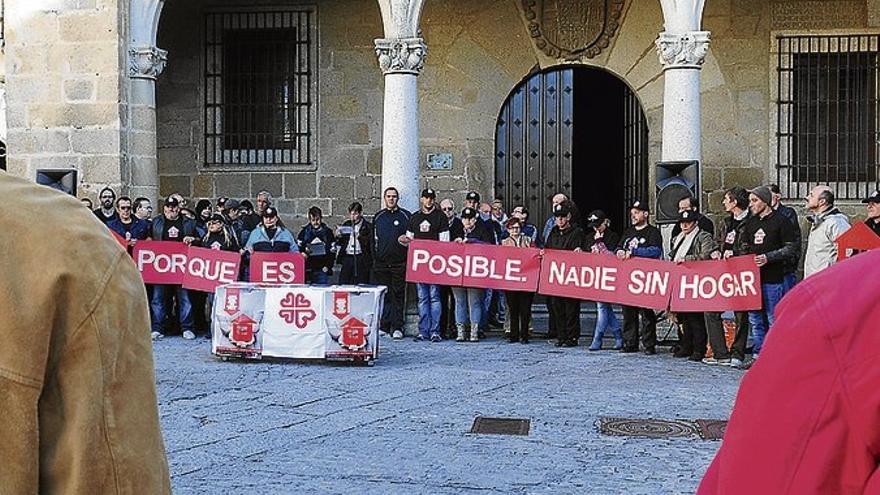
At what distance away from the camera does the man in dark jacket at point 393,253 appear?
48.7ft

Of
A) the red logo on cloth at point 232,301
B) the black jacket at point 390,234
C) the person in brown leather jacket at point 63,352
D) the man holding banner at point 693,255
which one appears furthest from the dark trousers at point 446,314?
the person in brown leather jacket at point 63,352

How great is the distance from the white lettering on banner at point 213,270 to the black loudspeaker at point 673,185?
17.5 feet

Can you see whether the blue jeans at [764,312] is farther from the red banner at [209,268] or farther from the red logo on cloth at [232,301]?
the red banner at [209,268]

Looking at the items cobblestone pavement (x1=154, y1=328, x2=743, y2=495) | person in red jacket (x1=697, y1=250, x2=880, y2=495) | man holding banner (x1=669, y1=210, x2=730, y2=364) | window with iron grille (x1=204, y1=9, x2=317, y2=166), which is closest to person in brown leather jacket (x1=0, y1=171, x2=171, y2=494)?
person in red jacket (x1=697, y1=250, x2=880, y2=495)

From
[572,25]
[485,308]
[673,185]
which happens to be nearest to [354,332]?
[485,308]

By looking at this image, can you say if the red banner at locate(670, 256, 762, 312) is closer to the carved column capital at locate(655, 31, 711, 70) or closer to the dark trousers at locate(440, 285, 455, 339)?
the dark trousers at locate(440, 285, 455, 339)

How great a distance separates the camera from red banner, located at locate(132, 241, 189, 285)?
14.6 metres

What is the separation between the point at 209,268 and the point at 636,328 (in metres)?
5.28

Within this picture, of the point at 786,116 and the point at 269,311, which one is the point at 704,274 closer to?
the point at 269,311

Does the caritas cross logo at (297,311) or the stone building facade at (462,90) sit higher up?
the stone building facade at (462,90)

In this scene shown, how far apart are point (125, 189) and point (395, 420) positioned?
8150 mm

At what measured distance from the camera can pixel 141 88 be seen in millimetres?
15883

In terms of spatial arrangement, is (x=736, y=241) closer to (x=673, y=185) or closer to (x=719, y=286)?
(x=719, y=286)

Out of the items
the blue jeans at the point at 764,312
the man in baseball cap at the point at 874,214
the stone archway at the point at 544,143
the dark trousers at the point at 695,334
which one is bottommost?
the dark trousers at the point at 695,334
